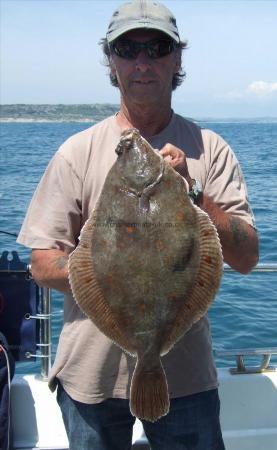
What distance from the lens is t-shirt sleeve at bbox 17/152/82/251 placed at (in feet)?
9.10

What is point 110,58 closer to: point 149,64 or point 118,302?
point 149,64

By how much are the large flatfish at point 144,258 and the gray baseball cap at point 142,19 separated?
23.1 inches

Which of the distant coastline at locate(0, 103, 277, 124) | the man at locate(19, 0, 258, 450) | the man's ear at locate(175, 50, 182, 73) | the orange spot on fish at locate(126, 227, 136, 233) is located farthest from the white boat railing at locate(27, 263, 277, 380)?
the distant coastline at locate(0, 103, 277, 124)

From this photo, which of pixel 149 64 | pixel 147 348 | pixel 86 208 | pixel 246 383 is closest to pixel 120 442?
pixel 147 348

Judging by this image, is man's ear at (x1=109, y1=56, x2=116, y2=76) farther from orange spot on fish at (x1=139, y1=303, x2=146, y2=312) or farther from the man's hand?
orange spot on fish at (x1=139, y1=303, x2=146, y2=312)

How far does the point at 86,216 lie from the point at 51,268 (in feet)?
1.08

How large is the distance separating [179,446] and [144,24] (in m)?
1.97

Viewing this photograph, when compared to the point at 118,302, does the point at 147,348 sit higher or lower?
lower

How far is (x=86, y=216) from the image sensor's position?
9.34 ft

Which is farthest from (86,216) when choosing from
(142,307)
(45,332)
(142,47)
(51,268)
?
(45,332)

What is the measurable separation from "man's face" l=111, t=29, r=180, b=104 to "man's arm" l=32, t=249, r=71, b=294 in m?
0.80

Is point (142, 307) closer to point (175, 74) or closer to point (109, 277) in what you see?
point (109, 277)

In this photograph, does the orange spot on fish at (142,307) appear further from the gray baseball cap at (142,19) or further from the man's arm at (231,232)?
the gray baseball cap at (142,19)

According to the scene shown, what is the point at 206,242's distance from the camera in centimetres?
234
